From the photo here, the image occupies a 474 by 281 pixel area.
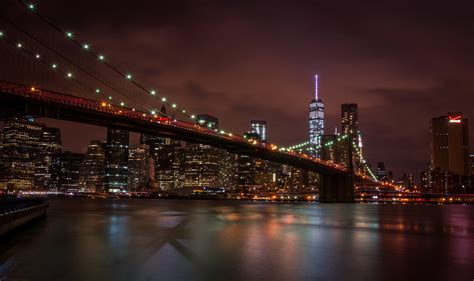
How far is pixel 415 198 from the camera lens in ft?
466

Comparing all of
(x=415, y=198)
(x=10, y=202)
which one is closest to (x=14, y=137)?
(x=10, y=202)

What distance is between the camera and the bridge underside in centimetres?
4575

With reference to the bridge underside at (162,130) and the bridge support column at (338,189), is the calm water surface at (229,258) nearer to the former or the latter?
the bridge underside at (162,130)

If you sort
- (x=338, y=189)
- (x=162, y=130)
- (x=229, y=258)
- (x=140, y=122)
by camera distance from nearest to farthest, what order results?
1. (x=229, y=258)
2. (x=140, y=122)
3. (x=162, y=130)
4. (x=338, y=189)

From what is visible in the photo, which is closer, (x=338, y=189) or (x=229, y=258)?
(x=229, y=258)

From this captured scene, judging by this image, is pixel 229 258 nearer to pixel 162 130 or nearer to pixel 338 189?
pixel 162 130

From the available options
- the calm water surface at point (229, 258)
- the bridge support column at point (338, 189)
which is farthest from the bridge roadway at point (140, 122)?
the calm water surface at point (229, 258)

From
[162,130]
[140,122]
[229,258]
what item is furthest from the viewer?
[162,130]

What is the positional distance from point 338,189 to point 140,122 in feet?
180

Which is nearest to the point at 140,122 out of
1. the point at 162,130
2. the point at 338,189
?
the point at 162,130

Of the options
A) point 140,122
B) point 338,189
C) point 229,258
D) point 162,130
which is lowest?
point 229,258

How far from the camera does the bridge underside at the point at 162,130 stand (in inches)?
1801

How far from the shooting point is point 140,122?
59000mm

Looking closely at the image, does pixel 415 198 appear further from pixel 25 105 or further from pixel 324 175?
pixel 25 105
